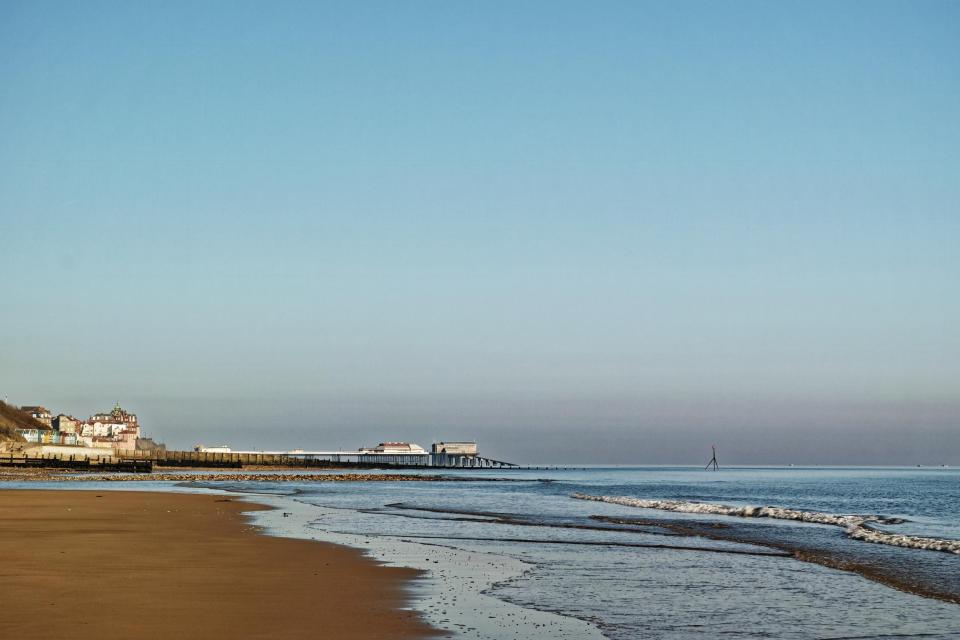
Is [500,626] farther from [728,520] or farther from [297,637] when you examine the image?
[728,520]

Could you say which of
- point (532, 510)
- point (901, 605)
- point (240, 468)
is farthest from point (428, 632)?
point (240, 468)

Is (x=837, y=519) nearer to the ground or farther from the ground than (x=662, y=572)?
nearer to the ground

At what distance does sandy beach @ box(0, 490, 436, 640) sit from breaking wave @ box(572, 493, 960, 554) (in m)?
15.8

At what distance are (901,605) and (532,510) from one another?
94.3ft

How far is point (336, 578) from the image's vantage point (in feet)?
53.2

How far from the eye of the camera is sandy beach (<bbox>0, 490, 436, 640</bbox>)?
37.2ft

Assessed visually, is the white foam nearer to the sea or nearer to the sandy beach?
the sea

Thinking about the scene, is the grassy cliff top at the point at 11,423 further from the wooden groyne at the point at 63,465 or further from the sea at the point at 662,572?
the sea at the point at 662,572

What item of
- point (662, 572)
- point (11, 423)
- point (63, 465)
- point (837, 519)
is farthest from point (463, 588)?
point (11, 423)

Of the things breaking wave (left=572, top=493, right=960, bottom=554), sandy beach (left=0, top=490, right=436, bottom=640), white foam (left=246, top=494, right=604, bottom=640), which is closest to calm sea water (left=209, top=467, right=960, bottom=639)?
white foam (left=246, top=494, right=604, bottom=640)

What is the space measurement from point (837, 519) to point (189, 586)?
95.3ft

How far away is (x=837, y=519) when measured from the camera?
36.7 m

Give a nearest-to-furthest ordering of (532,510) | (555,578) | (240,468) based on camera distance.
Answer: (555,578) < (532,510) < (240,468)

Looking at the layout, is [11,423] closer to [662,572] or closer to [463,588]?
[662,572]
